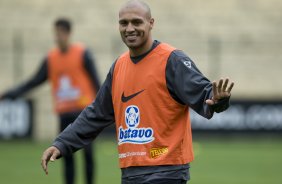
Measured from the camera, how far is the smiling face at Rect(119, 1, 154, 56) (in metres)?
6.21

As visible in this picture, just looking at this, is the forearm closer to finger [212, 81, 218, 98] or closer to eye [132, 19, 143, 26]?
eye [132, 19, 143, 26]

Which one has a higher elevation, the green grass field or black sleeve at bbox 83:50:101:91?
black sleeve at bbox 83:50:101:91

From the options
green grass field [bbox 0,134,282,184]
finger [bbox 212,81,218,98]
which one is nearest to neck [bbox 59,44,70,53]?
green grass field [bbox 0,134,282,184]

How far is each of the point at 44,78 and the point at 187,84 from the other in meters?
6.04

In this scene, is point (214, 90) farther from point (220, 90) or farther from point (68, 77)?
point (68, 77)

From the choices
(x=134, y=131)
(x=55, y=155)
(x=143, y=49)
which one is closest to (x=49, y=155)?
(x=55, y=155)

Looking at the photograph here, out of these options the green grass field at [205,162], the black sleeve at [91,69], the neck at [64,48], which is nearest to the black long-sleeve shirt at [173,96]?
the black sleeve at [91,69]

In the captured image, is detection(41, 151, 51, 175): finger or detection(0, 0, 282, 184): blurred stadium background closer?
detection(41, 151, 51, 175): finger

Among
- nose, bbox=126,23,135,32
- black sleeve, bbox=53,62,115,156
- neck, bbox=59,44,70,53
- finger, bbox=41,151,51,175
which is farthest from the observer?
neck, bbox=59,44,70,53

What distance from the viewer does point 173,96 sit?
613cm

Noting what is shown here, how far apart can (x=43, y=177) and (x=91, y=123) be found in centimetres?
722

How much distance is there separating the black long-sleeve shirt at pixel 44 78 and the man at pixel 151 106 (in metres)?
4.96

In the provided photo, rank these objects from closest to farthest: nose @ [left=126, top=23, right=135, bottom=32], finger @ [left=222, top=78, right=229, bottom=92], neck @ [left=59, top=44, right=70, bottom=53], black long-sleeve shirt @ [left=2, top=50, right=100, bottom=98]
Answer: finger @ [left=222, top=78, right=229, bottom=92], nose @ [left=126, top=23, right=135, bottom=32], black long-sleeve shirt @ [left=2, top=50, right=100, bottom=98], neck @ [left=59, top=44, right=70, bottom=53]

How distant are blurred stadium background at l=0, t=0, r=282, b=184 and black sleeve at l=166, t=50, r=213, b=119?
13002mm
